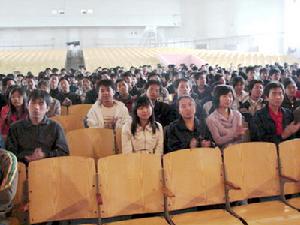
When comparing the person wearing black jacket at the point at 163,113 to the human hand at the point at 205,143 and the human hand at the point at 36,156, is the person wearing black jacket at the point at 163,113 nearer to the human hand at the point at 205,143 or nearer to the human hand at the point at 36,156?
the human hand at the point at 205,143

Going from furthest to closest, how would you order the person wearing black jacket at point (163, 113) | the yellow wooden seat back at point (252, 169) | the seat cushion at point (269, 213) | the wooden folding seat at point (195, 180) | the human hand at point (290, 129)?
the person wearing black jacket at point (163, 113)
the human hand at point (290, 129)
the yellow wooden seat back at point (252, 169)
the wooden folding seat at point (195, 180)
the seat cushion at point (269, 213)

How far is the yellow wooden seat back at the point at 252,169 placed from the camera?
3.05 metres

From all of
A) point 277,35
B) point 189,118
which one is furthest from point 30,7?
point 189,118

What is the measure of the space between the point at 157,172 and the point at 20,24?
2263cm

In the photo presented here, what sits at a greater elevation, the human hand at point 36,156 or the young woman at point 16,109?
the young woman at point 16,109

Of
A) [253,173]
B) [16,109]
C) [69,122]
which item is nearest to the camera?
[253,173]

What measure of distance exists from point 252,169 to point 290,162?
351 millimetres

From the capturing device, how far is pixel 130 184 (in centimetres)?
286

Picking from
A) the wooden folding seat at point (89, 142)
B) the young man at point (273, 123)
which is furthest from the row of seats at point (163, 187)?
the wooden folding seat at point (89, 142)

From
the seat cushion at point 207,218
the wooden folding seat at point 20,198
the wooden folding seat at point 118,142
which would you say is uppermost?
the wooden folding seat at point 118,142

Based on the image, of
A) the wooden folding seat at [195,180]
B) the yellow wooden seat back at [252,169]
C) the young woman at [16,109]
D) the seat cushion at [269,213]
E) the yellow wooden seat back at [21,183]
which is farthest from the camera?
the young woman at [16,109]

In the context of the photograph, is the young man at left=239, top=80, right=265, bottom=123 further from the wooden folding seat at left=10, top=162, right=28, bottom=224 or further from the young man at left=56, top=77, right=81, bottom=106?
the wooden folding seat at left=10, top=162, right=28, bottom=224

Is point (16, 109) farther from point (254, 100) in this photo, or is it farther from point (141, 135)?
point (254, 100)

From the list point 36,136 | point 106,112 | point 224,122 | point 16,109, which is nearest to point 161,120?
point 106,112
